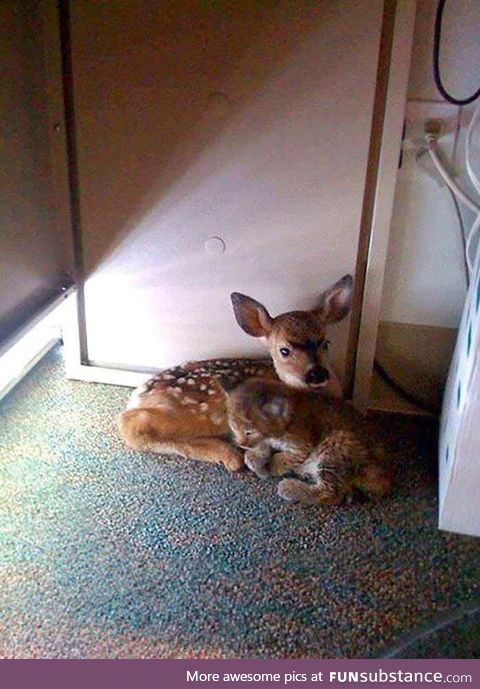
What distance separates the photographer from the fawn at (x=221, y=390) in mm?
1147

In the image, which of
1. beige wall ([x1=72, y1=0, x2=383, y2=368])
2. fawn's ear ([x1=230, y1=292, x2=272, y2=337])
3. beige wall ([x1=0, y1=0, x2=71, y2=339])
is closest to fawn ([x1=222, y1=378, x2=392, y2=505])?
fawn's ear ([x1=230, y1=292, x2=272, y2=337])

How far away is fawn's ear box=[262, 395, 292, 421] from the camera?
1.07 meters

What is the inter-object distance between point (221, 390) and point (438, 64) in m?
0.68

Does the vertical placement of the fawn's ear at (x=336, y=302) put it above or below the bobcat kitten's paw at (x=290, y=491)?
above

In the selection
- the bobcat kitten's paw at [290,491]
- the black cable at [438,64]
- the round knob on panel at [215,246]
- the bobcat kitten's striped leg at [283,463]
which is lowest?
the bobcat kitten's paw at [290,491]

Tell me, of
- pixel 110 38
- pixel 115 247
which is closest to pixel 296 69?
pixel 110 38

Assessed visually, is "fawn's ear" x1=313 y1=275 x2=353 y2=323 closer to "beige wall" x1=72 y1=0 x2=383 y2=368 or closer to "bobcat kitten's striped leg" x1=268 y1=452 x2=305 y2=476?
"beige wall" x1=72 y1=0 x2=383 y2=368

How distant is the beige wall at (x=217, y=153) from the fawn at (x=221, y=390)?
3.5 inches

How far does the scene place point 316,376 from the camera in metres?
1.13

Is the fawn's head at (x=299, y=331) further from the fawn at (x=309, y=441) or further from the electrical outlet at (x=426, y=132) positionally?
the electrical outlet at (x=426, y=132)

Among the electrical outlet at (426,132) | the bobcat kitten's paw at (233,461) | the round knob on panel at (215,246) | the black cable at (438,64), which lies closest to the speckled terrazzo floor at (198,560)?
the bobcat kitten's paw at (233,461)

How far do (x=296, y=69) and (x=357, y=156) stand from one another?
18 cm
